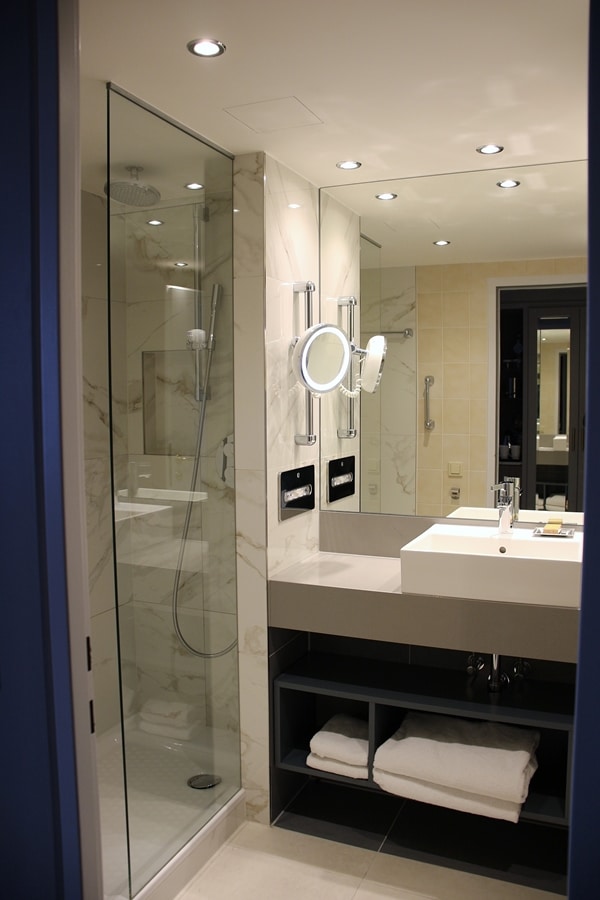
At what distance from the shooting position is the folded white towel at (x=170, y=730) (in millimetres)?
2512

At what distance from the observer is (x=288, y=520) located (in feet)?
10.1

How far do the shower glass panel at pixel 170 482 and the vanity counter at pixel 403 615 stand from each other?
0.27m

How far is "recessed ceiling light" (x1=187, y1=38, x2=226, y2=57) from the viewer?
194cm

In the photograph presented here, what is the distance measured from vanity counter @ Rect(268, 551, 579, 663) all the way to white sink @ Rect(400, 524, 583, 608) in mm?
39

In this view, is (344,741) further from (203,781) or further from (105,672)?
(105,672)

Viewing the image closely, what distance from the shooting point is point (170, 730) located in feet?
8.64

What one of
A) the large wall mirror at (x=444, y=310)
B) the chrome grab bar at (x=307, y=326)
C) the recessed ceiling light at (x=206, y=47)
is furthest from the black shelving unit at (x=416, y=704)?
the recessed ceiling light at (x=206, y=47)

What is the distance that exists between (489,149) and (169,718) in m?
2.22

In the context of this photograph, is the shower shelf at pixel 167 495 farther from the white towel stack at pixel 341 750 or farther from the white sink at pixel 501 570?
the white towel stack at pixel 341 750

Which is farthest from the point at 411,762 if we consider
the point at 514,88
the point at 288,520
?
the point at 514,88

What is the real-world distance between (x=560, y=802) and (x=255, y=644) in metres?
1.17

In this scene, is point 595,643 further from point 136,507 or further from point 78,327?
point 136,507

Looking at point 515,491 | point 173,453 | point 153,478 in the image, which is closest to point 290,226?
point 173,453

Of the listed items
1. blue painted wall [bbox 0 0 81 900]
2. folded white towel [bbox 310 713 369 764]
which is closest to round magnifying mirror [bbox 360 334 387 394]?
folded white towel [bbox 310 713 369 764]
